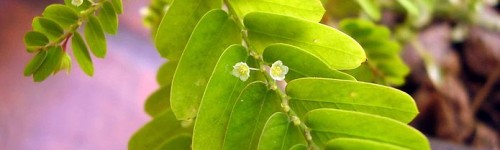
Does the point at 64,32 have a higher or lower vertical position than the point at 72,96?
higher

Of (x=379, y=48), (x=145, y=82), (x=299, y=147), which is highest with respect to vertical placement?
(x=299, y=147)

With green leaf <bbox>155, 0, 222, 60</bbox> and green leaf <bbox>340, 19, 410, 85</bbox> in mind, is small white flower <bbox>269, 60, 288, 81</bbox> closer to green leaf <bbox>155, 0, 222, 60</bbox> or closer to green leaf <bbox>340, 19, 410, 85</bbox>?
green leaf <bbox>155, 0, 222, 60</bbox>

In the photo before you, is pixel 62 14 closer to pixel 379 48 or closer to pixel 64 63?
pixel 64 63

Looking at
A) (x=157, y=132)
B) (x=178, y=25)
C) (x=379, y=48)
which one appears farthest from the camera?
(x=379, y=48)

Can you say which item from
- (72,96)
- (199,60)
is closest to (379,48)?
(199,60)

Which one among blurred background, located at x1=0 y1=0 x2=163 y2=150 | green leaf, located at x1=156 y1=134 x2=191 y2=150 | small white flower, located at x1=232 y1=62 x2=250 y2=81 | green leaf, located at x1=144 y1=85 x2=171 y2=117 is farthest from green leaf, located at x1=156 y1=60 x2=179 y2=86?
blurred background, located at x1=0 y1=0 x2=163 y2=150

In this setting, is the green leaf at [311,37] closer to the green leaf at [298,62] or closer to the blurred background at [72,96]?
the green leaf at [298,62]
